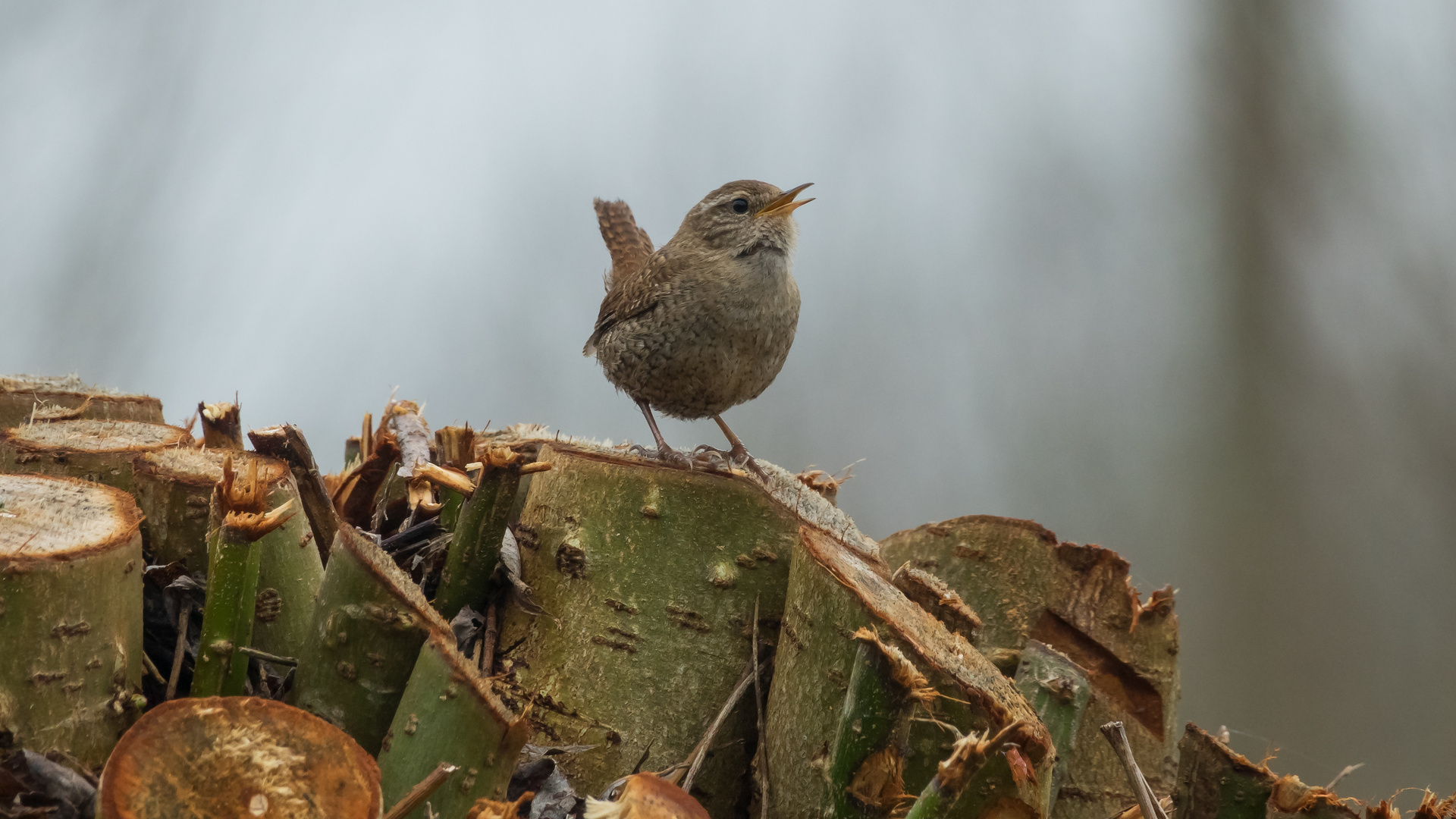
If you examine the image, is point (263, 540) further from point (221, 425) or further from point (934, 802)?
point (934, 802)

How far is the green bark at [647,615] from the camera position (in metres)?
1.10

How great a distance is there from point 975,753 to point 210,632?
697 mm

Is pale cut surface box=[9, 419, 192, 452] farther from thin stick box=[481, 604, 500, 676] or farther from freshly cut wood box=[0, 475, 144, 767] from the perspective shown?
thin stick box=[481, 604, 500, 676]

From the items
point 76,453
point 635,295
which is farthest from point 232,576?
point 635,295

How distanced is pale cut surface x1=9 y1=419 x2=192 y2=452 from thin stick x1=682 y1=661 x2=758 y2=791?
30.7 inches

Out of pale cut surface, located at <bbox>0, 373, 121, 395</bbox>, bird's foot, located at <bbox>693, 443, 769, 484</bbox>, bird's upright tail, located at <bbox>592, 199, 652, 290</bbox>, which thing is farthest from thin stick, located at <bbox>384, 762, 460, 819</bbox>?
bird's upright tail, located at <bbox>592, 199, 652, 290</bbox>

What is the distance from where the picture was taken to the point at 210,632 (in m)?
0.86

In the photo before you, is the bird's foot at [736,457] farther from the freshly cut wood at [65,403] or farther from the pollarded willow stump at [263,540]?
the freshly cut wood at [65,403]

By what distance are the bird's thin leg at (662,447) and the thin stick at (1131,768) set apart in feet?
1.87

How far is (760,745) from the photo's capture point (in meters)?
1.05

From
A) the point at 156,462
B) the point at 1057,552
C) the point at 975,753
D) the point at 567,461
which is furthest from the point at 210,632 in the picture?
the point at 1057,552

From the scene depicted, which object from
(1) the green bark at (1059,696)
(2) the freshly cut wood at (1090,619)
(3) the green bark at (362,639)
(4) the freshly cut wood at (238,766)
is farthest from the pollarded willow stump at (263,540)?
(2) the freshly cut wood at (1090,619)

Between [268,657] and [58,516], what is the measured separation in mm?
232

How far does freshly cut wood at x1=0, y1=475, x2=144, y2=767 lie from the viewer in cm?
76
